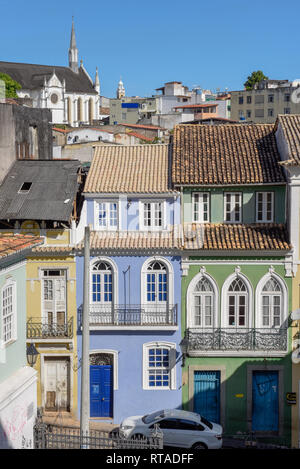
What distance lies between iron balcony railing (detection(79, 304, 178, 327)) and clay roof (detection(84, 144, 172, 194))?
4.67 metres

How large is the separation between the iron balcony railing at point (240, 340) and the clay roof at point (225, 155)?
5.95 metres

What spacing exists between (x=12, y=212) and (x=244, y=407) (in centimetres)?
1201

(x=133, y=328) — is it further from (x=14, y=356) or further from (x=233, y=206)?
(x=14, y=356)

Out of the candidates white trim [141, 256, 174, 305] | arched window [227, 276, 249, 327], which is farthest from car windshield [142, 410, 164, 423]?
arched window [227, 276, 249, 327]

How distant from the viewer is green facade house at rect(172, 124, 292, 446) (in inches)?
1074

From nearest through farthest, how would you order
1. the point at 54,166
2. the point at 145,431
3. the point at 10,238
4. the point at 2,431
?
1. the point at 2,431
2. the point at 10,238
3. the point at 145,431
4. the point at 54,166

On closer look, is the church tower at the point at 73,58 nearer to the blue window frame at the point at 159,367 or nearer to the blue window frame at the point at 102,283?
the blue window frame at the point at 102,283

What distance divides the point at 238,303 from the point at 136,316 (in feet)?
13.4

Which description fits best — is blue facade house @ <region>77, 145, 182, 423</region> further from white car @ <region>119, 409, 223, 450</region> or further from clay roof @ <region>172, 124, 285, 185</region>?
white car @ <region>119, 409, 223, 450</region>

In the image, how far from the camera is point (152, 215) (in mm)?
28438

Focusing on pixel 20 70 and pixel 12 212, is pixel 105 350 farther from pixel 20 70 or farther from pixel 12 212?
pixel 20 70

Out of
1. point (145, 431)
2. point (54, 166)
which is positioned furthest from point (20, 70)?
point (145, 431)

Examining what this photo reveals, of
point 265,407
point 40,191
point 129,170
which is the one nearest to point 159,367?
point 265,407

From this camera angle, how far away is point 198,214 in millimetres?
28406
